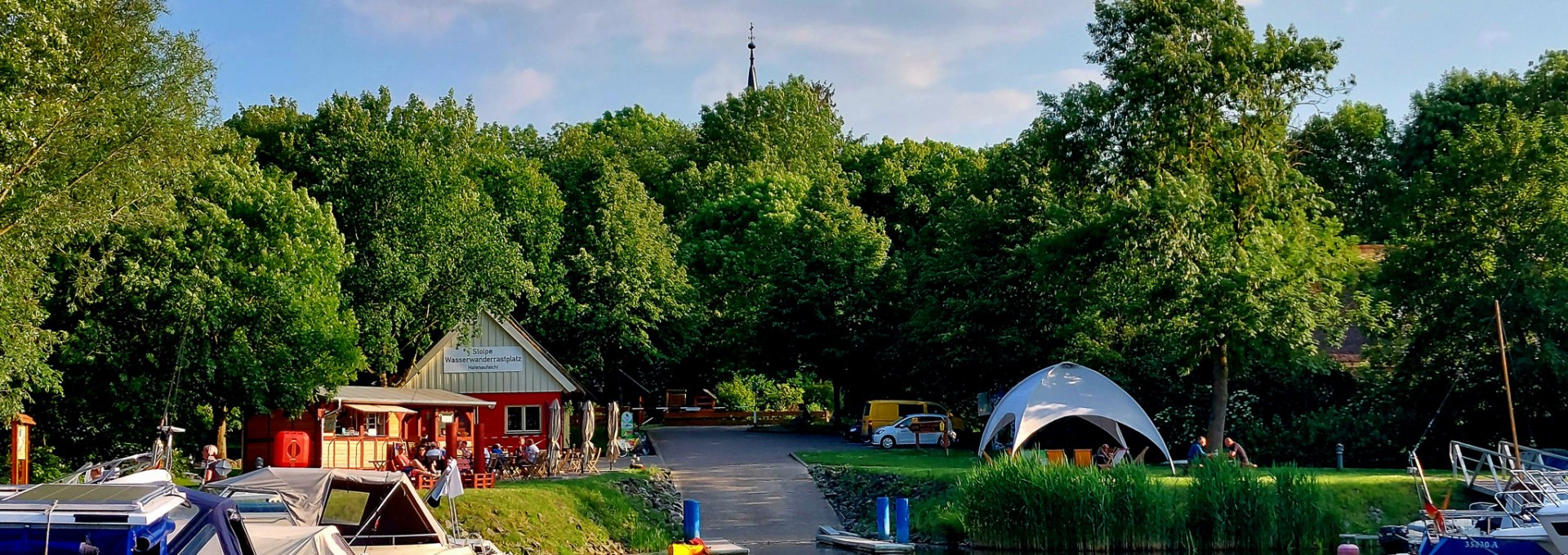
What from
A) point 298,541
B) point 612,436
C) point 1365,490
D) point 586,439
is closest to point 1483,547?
point 1365,490

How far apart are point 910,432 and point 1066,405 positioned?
1158 centimetres

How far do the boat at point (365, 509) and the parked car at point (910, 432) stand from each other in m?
25.8

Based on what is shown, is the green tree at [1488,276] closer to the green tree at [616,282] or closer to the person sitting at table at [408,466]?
the person sitting at table at [408,466]

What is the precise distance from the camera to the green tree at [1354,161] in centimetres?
5378

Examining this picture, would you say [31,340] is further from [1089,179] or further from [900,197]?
[900,197]

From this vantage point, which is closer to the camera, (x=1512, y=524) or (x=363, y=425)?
(x=1512, y=524)

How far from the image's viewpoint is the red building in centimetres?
4103

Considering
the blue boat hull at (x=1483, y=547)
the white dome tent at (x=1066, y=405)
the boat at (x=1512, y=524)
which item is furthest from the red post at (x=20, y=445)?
the boat at (x=1512, y=524)

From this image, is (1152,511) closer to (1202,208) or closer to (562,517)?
(1202,208)

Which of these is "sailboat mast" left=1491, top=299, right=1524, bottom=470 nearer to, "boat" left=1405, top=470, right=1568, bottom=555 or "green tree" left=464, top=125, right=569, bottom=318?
"boat" left=1405, top=470, right=1568, bottom=555

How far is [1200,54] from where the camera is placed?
A: 33.7 metres

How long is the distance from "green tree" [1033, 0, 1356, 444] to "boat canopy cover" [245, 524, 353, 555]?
75.8 ft

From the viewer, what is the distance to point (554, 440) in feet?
107

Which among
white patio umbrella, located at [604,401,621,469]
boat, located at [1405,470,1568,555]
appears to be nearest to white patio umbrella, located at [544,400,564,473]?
white patio umbrella, located at [604,401,621,469]
